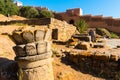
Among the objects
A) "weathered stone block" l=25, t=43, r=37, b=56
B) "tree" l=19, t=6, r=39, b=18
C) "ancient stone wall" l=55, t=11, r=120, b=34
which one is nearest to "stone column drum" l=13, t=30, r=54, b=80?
"weathered stone block" l=25, t=43, r=37, b=56

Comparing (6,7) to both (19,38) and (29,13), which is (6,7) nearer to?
(29,13)

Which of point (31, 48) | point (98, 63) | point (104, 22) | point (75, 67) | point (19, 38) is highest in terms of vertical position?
point (19, 38)

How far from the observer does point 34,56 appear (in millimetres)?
4285

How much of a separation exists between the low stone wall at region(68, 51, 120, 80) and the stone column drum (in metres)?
2.59

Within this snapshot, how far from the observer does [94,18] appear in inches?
1682

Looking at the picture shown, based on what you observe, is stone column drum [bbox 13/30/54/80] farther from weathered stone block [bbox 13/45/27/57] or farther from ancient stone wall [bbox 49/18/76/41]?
ancient stone wall [bbox 49/18/76/41]

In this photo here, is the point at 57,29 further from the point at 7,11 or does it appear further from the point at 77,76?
the point at 7,11

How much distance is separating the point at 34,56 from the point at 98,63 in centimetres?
302

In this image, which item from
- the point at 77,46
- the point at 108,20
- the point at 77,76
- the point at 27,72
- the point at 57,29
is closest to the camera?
the point at 27,72

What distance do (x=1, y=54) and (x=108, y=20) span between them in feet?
121

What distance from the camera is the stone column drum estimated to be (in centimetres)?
431

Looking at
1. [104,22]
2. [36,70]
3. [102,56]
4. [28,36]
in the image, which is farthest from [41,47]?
[104,22]

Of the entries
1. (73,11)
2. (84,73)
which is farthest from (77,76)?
(73,11)

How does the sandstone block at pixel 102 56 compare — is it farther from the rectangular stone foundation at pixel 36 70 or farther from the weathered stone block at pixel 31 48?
the weathered stone block at pixel 31 48
